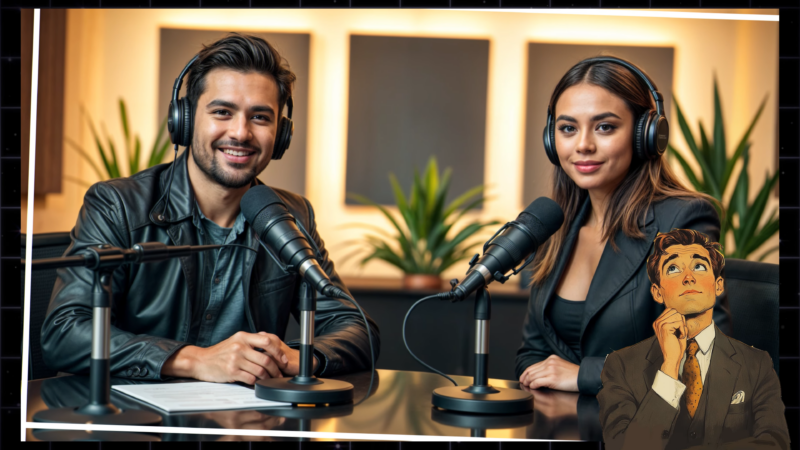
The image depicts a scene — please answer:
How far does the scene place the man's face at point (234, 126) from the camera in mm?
1806

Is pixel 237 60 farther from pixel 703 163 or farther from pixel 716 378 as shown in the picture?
pixel 703 163

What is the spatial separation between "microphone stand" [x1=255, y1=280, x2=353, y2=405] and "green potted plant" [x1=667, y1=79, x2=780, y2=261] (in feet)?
6.63

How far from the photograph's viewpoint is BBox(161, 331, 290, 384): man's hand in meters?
1.39

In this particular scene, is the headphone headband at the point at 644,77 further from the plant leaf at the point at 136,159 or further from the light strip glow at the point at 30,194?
the plant leaf at the point at 136,159

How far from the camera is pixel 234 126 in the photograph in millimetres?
1800

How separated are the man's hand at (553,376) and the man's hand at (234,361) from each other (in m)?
0.53

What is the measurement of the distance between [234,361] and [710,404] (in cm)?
90

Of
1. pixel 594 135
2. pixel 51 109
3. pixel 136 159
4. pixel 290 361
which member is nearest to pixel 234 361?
pixel 290 361

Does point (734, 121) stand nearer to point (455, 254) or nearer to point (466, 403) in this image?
point (455, 254)

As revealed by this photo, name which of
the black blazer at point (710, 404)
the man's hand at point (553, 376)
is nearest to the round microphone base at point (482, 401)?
the black blazer at point (710, 404)

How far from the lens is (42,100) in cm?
353

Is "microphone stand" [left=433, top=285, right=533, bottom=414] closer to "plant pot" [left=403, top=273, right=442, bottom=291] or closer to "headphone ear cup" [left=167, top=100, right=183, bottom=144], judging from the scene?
"headphone ear cup" [left=167, top=100, right=183, bottom=144]

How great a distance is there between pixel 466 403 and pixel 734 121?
2875 mm

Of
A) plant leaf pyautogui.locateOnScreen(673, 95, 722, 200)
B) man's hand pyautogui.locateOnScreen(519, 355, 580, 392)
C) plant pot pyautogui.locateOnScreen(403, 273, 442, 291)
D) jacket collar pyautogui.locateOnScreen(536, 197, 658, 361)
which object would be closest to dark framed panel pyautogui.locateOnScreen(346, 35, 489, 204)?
plant pot pyautogui.locateOnScreen(403, 273, 442, 291)
